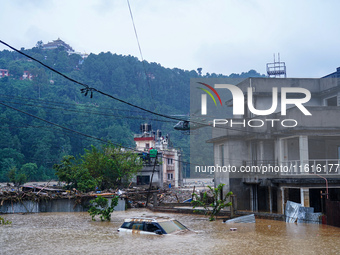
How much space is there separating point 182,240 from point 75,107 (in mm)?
110215

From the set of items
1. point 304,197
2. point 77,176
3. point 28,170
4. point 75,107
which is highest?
point 75,107

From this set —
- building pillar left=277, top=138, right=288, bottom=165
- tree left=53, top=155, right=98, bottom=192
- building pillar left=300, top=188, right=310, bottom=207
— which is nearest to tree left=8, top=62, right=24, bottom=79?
tree left=53, top=155, right=98, bottom=192

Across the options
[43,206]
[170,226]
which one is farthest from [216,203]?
[43,206]

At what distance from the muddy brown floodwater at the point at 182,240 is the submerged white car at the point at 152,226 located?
1.02ft

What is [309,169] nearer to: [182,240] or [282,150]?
[282,150]

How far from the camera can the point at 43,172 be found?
99438 millimetres

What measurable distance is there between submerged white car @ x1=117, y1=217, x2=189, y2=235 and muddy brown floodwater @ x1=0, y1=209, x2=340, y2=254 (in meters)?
0.31

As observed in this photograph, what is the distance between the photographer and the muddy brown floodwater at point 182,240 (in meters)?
15.8

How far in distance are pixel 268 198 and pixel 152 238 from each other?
14697 millimetres

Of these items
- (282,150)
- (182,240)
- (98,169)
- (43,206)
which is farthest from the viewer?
(98,169)

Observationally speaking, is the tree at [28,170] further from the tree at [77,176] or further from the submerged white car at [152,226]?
the submerged white car at [152,226]

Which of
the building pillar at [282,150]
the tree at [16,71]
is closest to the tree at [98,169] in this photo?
the building pillar at [282,150]

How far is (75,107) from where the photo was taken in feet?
405

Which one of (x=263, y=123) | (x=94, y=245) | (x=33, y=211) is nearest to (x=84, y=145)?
(x=33, y=211)
